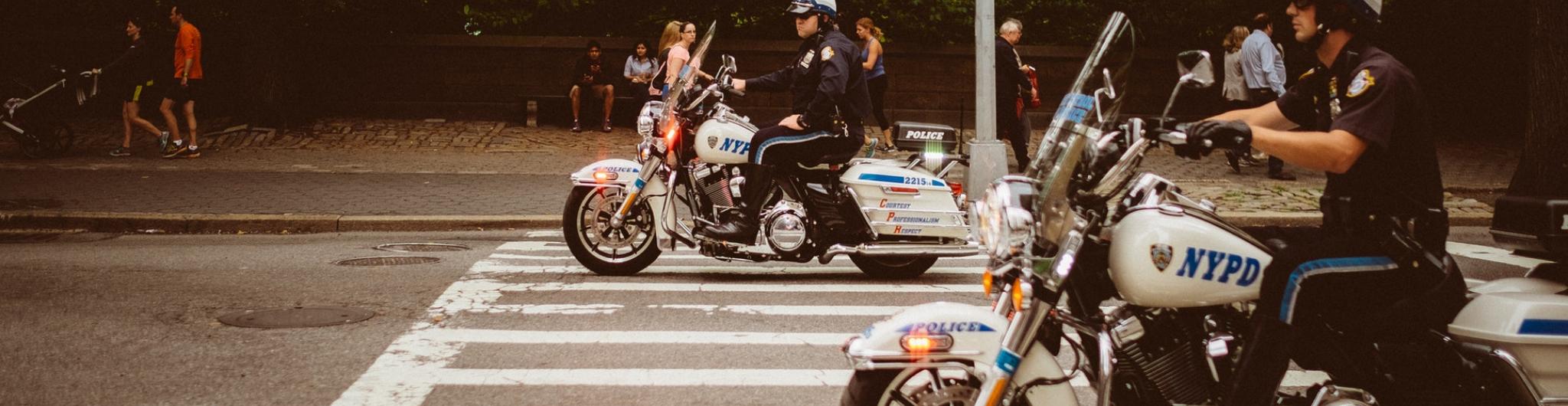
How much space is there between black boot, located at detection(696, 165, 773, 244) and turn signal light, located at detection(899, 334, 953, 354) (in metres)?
4.80

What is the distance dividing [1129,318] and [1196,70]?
0.70 m

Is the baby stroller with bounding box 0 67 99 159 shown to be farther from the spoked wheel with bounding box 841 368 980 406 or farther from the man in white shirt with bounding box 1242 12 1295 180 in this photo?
the spoked wheel with bounding box 841 368 980 406

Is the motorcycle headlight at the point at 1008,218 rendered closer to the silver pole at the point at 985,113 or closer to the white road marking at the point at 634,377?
the white road marking at the point at 634,377

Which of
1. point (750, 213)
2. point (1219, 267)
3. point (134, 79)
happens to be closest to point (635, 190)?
point (750, 213)

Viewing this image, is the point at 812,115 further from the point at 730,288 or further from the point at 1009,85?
the point at 1009,85

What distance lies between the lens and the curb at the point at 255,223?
1148 centimetres

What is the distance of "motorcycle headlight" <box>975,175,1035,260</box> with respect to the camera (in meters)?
3.44

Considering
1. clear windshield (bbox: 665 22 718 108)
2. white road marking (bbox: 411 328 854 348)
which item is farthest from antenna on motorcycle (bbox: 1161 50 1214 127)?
clear windshield (bbox: 665 22 718 108)

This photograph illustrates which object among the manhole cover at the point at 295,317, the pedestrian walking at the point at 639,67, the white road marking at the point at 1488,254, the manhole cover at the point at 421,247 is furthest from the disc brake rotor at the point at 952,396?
the pedestrian walking at the point at 639,67

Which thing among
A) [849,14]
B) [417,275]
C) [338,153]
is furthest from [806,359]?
[849,14]

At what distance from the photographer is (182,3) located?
20125 millimetres

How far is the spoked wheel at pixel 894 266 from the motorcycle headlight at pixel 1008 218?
5171mm

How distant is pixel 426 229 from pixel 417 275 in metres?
2.79

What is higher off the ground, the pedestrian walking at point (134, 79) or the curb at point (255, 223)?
the pedestrian walking at point (134, 79)
